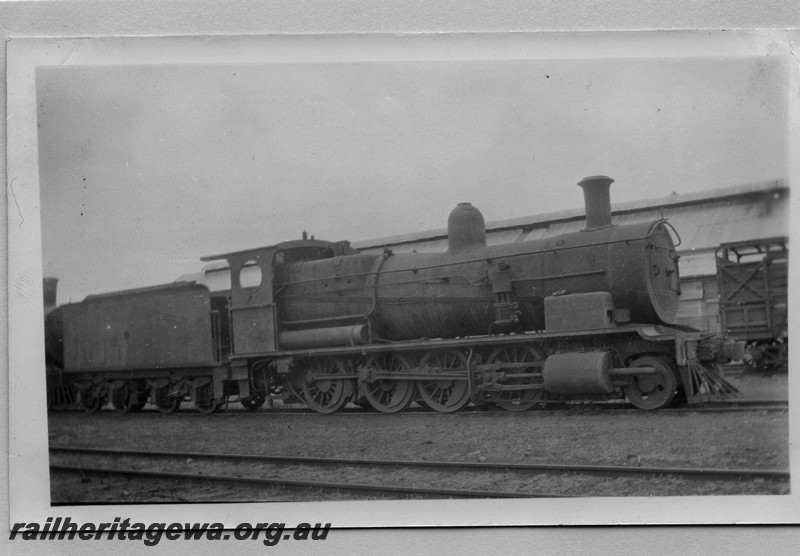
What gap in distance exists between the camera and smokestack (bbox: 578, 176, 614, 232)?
6180 millimetres

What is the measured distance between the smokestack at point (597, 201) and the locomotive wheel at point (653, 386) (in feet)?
4.44

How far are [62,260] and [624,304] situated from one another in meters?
5.16

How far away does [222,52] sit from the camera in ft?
18.7

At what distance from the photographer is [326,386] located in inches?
314

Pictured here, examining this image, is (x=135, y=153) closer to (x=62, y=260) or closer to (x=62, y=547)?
(x=62, y=260)

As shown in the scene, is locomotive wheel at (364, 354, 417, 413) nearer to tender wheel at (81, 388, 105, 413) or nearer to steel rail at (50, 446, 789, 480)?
steel rail at (50, 446, 789, 480)

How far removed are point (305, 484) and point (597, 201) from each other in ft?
11.8

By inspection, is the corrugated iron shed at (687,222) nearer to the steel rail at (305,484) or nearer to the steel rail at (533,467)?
the steel rail at (533,467)

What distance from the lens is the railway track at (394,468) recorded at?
5211 millimetres

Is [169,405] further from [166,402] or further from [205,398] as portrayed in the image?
[205,398]

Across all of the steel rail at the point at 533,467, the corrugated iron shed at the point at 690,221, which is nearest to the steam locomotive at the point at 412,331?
the corrugated iron shed at the point at 690,221

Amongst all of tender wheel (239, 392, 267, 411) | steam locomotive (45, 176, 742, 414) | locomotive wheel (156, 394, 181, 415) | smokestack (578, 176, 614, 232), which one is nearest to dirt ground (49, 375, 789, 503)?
steam locomotive (45, 176, 742, 414)

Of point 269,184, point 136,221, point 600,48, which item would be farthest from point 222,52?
point 600,48

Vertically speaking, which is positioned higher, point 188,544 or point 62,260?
point 62,260
